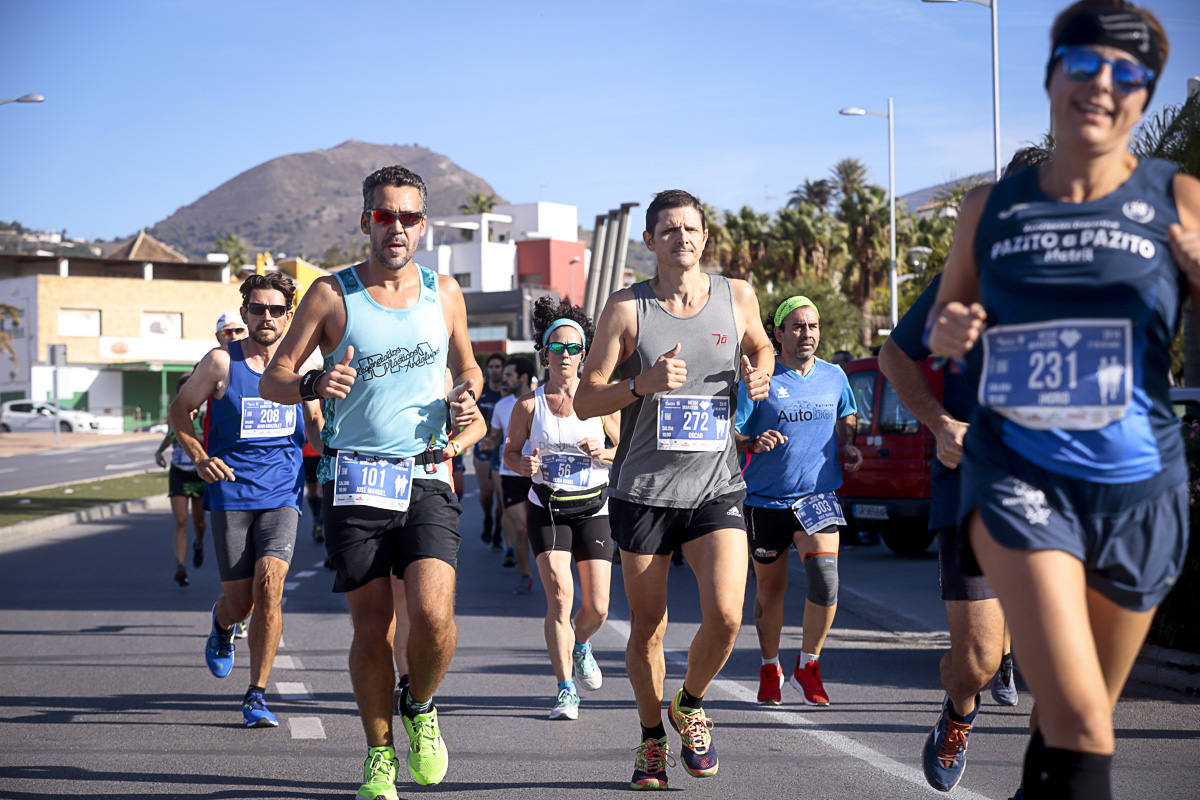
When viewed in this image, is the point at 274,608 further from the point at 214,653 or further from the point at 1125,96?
the point at 1125,96

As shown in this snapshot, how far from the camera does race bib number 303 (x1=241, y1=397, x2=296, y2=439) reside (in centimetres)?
734

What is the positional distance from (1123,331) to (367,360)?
2895mm

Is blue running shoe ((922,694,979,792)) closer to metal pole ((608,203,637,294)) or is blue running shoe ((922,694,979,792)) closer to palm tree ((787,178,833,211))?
metal pole ((608,203,637,294))

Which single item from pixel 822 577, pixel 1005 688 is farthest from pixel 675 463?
pixel 1005 688

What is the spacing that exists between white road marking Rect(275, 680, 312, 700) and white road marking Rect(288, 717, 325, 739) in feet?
2.05

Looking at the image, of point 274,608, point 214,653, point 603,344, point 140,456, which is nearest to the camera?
point 603,344

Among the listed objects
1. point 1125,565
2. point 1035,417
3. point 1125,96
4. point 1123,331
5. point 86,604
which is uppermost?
point 1125,96

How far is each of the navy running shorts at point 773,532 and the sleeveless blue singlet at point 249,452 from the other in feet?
8.07

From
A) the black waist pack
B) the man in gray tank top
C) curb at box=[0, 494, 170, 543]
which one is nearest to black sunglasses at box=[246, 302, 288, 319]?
the black waist pack

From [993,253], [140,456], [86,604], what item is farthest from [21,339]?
[993,253]

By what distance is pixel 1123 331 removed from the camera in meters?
3.21

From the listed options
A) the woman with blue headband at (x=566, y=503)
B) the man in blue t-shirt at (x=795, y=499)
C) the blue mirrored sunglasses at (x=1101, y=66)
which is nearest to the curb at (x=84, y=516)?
the woman with blue headband at (x=566, y=503)

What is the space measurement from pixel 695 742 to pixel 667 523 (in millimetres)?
868

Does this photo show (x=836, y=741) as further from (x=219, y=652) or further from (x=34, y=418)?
(x=34, y=418)
